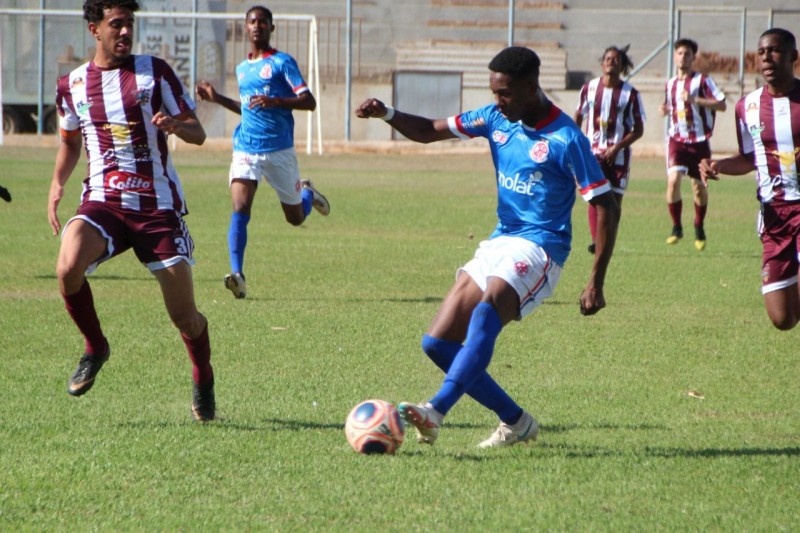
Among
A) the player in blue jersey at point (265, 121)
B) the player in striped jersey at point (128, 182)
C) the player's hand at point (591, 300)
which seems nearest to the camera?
the player's hand at point (591, 300)

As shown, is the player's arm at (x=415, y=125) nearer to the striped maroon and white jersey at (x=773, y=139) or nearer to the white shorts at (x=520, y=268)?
the white shorts at (x=520, y=268)

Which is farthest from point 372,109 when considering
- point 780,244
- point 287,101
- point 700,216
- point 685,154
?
point 685,154

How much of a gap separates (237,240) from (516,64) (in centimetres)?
533

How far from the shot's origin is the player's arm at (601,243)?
565 centimetres

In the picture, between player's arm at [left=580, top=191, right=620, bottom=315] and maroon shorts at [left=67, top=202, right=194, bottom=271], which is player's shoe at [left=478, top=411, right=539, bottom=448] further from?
maroon shorts at [left=67, top=202, right=194, bottom=271]

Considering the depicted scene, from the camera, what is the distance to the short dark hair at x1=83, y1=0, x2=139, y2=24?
20.0ft

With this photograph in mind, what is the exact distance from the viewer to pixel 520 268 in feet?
18.4

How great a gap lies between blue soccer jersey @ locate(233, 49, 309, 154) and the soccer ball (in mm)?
5936

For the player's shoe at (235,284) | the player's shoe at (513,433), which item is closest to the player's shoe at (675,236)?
the player's shoe at (235,284)

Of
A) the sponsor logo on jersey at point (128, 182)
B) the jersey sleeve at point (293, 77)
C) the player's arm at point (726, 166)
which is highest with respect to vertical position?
the jersey sleeve at point (293, 77)

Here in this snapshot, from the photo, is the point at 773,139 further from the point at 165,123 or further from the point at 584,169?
the point at 165,123

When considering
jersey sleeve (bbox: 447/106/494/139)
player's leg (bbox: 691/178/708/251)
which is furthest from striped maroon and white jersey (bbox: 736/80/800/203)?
player's leg (bbox: 691/178/708/251)

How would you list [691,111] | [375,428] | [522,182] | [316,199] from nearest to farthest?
[375,428], [522,182], [316,199], [691,111]

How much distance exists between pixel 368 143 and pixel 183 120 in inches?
981
